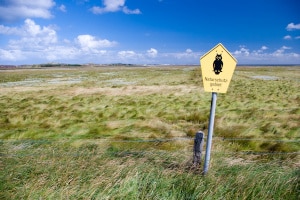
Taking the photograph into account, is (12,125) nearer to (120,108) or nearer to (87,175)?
(120,108)

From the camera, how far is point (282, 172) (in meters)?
4.45

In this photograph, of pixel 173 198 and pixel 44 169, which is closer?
pixel 173 198

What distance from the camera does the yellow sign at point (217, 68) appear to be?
4.12 meters

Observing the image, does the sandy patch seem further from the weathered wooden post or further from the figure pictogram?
the figure pictogram

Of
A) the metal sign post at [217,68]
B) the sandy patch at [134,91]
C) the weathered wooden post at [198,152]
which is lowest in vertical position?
the sandy patch at [134,91]

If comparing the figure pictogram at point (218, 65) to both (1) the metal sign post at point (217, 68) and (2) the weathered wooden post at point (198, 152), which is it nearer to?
(1) the metal sign post at point (217, 68)

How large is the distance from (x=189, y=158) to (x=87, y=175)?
190 centimetres

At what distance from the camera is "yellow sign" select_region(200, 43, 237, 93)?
4117mm

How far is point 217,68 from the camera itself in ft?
13.6

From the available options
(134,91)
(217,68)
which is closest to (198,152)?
(217,68)

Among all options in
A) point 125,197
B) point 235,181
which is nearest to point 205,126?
point 235,181

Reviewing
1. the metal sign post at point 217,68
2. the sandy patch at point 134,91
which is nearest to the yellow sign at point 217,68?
the metal sign post at point 217,68

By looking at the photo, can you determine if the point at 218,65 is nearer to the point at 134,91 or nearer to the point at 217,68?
the point at 217,68

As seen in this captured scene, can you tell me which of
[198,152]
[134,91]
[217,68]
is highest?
[217,68]
